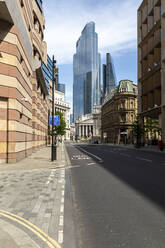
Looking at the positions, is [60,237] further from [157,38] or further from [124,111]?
[124,111]

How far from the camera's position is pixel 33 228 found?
4680 millimetres

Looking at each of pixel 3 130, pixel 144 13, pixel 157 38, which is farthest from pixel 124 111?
pixel 3 130

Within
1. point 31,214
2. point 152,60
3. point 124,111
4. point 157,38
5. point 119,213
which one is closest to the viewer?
point 31,214

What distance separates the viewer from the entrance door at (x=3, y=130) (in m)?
15.7

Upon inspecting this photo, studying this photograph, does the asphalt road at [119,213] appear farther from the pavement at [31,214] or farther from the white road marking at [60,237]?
the pavement at [31,214]

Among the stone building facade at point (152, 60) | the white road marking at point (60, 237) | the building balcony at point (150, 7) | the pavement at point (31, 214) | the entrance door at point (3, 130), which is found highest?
→ the building balcony at point (150, 7)

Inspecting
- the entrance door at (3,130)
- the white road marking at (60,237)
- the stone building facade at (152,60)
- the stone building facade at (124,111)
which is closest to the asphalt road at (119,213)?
the white road marking at (60,237)

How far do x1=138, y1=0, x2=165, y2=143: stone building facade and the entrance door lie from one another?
27384mm

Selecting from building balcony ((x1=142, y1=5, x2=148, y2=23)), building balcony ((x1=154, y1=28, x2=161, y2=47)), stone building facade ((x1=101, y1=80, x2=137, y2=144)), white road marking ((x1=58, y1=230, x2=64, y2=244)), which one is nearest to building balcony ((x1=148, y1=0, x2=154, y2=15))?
building balcony ((x1=142, y1=5, x2=148, y2=23))

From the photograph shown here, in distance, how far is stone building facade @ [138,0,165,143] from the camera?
121 ft

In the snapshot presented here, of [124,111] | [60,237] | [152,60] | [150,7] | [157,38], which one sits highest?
[150,7]

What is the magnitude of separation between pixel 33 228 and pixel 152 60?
43.5m

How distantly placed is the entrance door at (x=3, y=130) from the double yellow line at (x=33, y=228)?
1074 centimetres

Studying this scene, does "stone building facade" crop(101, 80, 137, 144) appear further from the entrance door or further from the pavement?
the pavement
